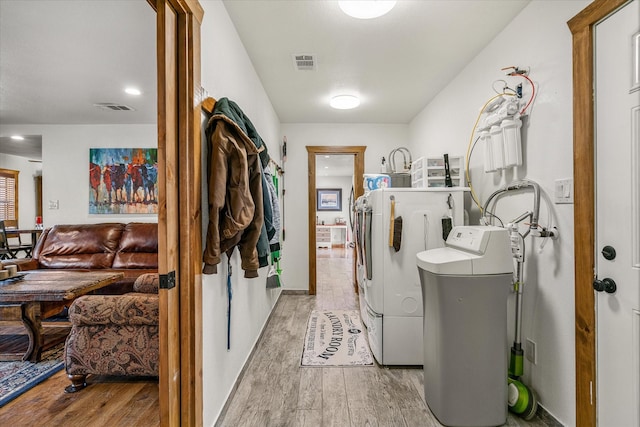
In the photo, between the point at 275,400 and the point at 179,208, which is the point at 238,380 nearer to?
the point at 275,400

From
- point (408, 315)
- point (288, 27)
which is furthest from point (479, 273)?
point (288, 27)

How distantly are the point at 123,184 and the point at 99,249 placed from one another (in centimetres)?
104

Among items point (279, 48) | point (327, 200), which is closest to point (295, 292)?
point (279, 48)

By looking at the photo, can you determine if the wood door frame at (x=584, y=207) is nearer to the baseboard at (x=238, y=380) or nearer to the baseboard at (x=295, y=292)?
the baseboard at (x=238, y=380)

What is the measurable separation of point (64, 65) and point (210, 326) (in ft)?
9.23

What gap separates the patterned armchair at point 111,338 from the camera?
189 cm

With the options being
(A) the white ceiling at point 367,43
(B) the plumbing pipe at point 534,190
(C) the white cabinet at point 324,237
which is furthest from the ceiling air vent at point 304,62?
(C) the white cabinet at point 324,237

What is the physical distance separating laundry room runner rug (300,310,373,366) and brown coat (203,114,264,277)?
1398 mm

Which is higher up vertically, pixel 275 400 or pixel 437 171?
pixel 437 171

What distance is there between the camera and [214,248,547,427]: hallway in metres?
1.67

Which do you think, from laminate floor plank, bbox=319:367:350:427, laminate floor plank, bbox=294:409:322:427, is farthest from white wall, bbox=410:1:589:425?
laminate floor plank, bbox=294:409:322:427

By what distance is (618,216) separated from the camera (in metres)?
1.26

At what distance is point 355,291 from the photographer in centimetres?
441

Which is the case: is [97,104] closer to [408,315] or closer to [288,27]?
[288,27]
